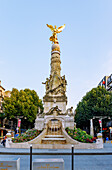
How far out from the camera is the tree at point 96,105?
39.7 metres

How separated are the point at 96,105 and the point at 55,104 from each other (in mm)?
17630

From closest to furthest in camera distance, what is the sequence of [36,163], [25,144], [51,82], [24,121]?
[36,163] → [25,144] → [51,82] → [24,121]

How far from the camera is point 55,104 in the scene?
2488 cm

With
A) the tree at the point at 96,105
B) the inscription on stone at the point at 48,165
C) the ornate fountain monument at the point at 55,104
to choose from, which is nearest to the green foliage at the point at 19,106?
the tree at the point at 96,105

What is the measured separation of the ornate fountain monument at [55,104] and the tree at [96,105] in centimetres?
1672

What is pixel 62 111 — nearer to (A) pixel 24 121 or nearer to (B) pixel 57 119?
(B) pixel 57 119

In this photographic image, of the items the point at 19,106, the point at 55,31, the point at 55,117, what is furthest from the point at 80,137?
the point at 19,106

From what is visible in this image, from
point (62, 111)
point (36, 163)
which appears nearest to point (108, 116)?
point (62, 111)

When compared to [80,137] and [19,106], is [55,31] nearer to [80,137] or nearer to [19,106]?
[80,137]

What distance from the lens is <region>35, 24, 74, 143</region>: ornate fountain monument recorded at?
2097 centimetres

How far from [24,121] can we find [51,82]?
24071 mm

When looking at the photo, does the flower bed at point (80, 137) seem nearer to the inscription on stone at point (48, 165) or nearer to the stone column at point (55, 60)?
the stone column at point (55, 60)

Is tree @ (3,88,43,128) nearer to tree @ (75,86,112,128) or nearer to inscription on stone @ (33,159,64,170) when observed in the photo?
tree @ (75,86,112,128)

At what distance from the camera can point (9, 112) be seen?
43.8 m
